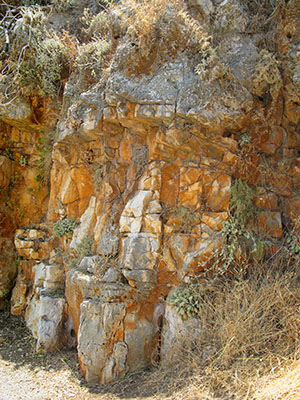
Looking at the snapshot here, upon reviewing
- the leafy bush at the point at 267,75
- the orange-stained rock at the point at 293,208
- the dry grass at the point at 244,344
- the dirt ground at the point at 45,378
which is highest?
the leafy bush at the point at 267,75

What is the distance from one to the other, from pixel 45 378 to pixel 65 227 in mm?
2243

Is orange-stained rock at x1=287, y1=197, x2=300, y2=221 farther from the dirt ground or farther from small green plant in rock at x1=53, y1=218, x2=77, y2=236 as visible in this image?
small green plant in rock at x1=53, y1=218, x2=77, y2=236

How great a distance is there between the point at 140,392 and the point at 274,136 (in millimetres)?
3597

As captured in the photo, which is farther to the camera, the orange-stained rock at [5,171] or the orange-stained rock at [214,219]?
the orange-stained rock at [5,171]

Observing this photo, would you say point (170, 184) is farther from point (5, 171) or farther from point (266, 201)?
point (5, 171)

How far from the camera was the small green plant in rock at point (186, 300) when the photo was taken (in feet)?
12.3

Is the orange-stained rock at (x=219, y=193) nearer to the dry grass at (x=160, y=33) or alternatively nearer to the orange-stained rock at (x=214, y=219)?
the orange-stained rock at (x=214, y=219)

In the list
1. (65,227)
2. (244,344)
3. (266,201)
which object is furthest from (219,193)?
(65,227)

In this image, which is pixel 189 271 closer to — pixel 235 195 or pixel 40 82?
pixel 235 195

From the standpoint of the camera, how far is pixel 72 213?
17.6 ft

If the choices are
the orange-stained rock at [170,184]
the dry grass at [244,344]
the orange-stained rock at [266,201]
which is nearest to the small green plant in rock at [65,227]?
the orange-stained rock at [170,184]

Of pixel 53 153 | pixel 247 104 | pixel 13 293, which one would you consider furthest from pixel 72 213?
pixel 247 104

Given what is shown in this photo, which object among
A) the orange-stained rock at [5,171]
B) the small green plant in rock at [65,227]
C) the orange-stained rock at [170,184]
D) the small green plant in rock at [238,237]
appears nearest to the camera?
the small green plant in rock at [238,237]

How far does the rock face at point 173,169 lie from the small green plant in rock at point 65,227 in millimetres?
739
